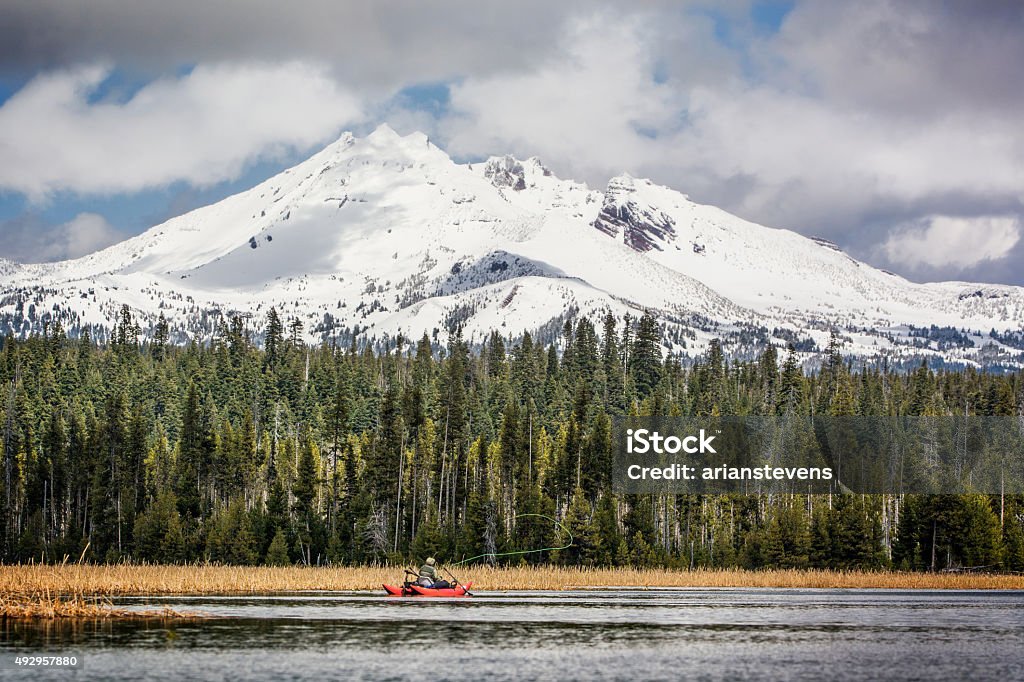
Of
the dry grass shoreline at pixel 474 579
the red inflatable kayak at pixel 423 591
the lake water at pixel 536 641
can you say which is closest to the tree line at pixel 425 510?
the dry grass shoreline at pixel 474 579

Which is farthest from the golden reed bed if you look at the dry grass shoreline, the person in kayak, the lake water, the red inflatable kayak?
the person in kayak

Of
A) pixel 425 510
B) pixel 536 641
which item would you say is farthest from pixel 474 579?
pixel 425 510

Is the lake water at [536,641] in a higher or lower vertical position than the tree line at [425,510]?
lower

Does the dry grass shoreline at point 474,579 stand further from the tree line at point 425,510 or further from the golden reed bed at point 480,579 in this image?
the tree line at point 425,510

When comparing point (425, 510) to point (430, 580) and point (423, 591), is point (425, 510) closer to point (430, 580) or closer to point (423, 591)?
point (430, 580)

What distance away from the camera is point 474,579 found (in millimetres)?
98312

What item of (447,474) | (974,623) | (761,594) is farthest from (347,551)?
(974,623)

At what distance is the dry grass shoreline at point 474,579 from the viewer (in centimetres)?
8169

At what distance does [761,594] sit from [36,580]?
49.5 meters

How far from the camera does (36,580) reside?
75312 mm

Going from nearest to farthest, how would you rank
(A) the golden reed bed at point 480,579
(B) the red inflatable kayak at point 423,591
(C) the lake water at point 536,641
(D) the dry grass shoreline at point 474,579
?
(C) the lake water at point 536,641 → (B) the red inflatable kayak at point 423,591 → (D) the dry grass shoreline at point 474,579 → (A) the golden reed bed at point 480,579

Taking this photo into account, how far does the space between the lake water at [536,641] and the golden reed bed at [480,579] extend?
6.45 m

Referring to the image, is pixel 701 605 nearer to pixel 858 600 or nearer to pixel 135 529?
pixel 858 600

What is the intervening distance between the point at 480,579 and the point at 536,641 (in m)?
42.7
